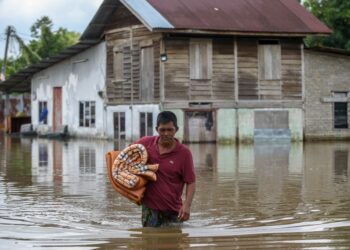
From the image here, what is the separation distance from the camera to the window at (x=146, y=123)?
3206cm

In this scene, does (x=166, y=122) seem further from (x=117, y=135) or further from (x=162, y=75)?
(x=117, y=135)

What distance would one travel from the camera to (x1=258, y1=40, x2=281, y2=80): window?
32.7 metres

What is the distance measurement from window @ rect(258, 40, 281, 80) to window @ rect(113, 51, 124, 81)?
6.11 metres

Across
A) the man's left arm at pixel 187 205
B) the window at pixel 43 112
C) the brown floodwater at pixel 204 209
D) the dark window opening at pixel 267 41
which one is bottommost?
the brown floodwater at pixel 204 209

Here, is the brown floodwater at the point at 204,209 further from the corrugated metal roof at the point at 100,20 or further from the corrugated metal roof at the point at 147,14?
the corrugated metal roof at the point at 100,20

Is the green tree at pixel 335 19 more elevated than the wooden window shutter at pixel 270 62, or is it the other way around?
the green tree at pixel 335 19

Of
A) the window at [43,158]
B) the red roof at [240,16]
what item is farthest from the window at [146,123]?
the window at [43,158]

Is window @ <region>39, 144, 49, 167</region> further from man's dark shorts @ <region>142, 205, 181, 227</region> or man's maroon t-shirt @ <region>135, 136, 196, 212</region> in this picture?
man's maroon t-shirt @ <region>135, 136, 196, 212</region>

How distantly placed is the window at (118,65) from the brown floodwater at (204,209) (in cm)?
1455

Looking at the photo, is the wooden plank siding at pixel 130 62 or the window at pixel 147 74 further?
the window at pixel 147 74

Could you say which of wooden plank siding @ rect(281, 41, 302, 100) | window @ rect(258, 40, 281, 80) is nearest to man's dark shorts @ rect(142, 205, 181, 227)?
window @ rect(258, 40, 281, 80)

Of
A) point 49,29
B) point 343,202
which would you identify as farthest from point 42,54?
point 343,202

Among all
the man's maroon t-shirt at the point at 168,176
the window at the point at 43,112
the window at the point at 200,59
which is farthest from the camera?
the window at the point at 43,112

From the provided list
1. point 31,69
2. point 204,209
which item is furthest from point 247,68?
point 204,209
